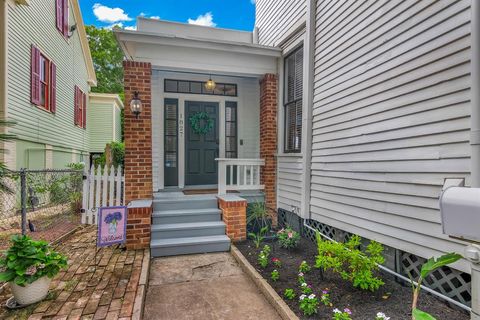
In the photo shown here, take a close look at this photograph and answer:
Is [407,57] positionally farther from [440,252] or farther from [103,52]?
[103,52]

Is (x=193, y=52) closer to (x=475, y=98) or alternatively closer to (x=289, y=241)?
(x=289, y=241)

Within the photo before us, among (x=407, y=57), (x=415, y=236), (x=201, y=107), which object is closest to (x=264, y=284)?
(x=415, y=236)

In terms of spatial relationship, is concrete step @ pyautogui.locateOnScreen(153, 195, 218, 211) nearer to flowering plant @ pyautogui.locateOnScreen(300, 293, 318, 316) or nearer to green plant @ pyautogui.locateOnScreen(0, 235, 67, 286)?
green plant @ pyautogui.locateOnScreen(0, 235, 67, 286)

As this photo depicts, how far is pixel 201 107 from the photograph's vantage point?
622cm

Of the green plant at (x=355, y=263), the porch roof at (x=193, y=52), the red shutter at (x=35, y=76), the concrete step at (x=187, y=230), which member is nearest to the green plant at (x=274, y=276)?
the green plant at (x=355, y=263)

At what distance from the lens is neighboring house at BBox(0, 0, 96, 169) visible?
641cm

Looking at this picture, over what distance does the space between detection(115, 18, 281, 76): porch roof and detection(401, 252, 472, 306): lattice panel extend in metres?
4.22

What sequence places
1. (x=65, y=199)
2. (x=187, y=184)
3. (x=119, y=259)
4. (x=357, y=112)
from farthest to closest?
(x=65, y=199), (x=187, y=184), (x=119, y=259), (x=357, y=112)

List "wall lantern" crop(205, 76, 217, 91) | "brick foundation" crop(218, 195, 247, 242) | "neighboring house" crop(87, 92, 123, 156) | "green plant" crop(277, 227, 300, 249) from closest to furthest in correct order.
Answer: "green plant" crop(277, 227, 300, 249) < "brick foundation" crop(218, 195, 247, 242) < "wall lantern" crop(205, 76, 217, 91) < "neighboring house" crop(87, 92, 123, 156)

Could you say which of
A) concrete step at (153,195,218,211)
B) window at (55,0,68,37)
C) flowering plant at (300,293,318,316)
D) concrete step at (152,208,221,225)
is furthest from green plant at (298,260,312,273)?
window at (55,0,68,37)

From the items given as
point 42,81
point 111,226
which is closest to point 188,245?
point 111,226

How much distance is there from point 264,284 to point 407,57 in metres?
2.70

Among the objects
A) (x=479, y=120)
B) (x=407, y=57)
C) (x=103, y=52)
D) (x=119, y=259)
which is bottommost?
(x=119, y=259)

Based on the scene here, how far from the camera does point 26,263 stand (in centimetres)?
250
